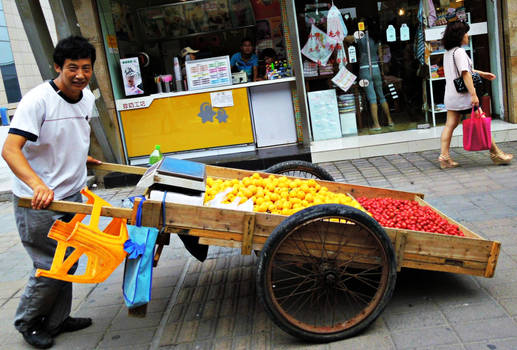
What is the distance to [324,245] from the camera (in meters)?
3.15

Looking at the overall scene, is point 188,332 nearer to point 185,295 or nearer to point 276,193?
point 185,295

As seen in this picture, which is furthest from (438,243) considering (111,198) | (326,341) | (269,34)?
(269,34)

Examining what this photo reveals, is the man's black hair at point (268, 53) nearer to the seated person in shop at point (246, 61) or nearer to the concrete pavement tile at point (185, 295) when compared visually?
the seated person in shop at point (246, 61)

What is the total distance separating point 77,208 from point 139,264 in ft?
1.58

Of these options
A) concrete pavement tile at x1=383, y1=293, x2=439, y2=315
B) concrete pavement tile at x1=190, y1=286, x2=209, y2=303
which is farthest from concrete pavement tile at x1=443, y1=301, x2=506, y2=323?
concrete pavement tile at x1=190, y1=286, x2=209, y2=303

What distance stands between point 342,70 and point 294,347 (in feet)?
21.7

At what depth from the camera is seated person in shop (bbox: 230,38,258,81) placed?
887cm

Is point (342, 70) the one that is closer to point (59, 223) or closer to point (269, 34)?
point (269, 34)

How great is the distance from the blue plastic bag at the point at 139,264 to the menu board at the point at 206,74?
5809 mm

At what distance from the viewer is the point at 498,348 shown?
2.85 m

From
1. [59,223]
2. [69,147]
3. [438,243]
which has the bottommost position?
[438,243]

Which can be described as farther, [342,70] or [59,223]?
[342,70]

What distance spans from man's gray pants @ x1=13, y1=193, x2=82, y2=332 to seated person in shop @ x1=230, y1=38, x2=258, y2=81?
578 centimetres

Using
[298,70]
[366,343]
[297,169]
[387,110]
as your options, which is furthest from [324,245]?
[387,110]
